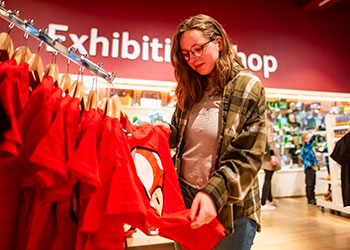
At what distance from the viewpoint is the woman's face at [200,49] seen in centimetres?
93

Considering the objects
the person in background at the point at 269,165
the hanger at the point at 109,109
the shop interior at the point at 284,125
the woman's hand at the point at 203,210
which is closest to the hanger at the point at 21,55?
the shop interior at the point at 284,125

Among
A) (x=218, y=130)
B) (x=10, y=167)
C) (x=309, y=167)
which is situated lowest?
(x=309, y=167)

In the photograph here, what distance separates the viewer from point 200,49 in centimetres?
94

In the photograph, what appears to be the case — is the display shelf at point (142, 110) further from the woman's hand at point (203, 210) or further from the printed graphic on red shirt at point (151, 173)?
the woman's hand at point (203, 210)

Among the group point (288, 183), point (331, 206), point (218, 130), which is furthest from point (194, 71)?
point (288, 183)

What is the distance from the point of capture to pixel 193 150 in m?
0.98

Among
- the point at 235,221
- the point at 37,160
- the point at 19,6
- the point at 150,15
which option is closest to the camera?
the point at 37,160

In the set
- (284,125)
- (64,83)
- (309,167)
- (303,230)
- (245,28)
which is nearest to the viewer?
(64,83)

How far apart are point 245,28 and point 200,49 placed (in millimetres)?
3697

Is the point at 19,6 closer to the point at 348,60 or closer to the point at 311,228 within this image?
the point at 311,228

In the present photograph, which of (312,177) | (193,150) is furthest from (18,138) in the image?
(312,177)

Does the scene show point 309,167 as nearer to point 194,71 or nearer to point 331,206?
point 331,206

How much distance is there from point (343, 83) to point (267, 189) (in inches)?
103

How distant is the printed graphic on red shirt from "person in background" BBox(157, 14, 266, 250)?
5.1 inches
